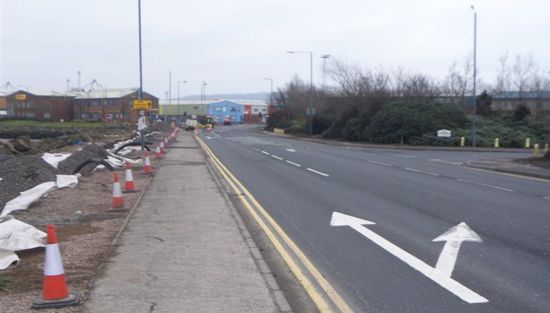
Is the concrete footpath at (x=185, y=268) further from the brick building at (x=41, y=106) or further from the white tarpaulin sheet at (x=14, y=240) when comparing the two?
the brick building at (x=41, y=106)

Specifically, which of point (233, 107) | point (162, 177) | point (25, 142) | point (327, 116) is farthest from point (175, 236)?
point (233, 107)

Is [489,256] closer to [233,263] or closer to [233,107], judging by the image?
[233,263]

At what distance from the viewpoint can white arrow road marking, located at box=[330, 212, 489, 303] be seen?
669 cm

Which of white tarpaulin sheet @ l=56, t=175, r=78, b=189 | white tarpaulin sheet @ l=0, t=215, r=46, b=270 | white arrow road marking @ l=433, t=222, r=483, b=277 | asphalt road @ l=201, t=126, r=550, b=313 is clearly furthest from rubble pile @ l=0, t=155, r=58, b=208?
white arrow road marking @ l=433, t=222, r=483, b=277

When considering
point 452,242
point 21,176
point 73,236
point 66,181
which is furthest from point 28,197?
point 452,242

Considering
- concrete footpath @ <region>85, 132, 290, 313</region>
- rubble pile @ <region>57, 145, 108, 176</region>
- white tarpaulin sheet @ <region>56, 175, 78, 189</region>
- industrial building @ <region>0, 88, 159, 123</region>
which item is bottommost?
concrete footpath @ <region>85, 132, 290, 313</region>

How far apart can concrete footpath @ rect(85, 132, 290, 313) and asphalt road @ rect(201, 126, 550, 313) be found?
0.93 metres

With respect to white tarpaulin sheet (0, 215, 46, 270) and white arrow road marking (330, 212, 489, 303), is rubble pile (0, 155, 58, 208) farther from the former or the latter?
white arrow road marking (330, 212, 489, 303)

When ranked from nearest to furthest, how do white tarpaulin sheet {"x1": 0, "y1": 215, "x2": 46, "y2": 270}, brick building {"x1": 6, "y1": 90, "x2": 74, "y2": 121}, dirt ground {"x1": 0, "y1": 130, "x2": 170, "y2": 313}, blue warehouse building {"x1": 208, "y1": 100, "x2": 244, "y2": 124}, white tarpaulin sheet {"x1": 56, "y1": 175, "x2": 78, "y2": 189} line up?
dirt ground {"x1": 0, "y1": 130, "x2": 170, "y2": 313}, white tarpaulin sheet {"x1": 0, "y1": 215, "x2": 46, "y2": 270}, white tarpaulin sheet {"x1": 56, "y1": 175, "x2": 78, "y2": 189}, brick building {"x1": 6, "y1": 90, "x2": 74, "y2": 121}, blue warehouse building {"x1": 208, "y1": 100, "x2": 244, "y2": 124}

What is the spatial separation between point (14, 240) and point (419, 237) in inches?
243

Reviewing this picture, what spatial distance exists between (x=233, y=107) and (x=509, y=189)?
160m

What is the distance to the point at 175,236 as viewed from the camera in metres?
9.84

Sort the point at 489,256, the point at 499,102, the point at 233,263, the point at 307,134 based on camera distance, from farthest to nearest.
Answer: the point at 307,134 < the point at 499,102 < the point at 489,256 < the point at 233,263

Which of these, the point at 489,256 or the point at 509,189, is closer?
the point at 489,256
